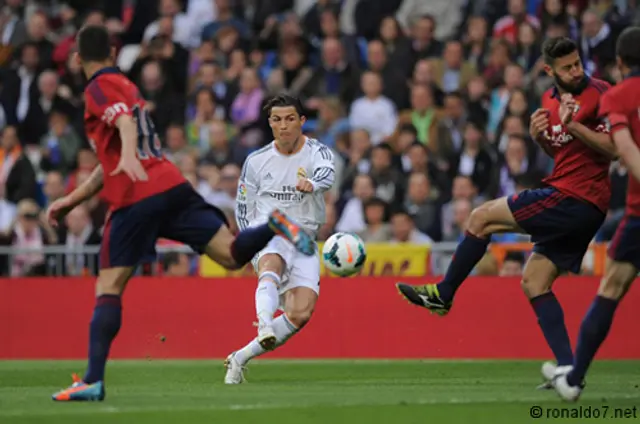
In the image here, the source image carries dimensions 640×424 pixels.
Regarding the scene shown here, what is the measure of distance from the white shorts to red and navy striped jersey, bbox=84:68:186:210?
2745 millimetres

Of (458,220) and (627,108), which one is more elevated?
(627,108)

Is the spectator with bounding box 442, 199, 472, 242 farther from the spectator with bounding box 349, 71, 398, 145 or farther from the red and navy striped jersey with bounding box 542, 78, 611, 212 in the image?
the red and navy striped jersey with bounding box 542, 78, 611, 212

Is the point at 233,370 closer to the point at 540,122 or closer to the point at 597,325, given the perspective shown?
the point at 540,122

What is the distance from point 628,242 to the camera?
374 inches

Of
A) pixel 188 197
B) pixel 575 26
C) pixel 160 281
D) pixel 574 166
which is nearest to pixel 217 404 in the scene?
pixel 188 197

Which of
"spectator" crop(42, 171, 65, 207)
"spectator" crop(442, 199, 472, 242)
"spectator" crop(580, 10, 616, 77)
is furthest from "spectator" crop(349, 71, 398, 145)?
"spectator" crop(42, 171, 65, 207)

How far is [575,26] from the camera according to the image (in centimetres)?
1981

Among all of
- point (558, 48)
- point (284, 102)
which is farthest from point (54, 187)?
point (558, 48)

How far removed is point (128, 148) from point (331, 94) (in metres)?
12.0

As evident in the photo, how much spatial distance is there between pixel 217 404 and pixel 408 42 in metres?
12.3

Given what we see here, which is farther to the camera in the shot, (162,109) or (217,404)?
(162,109)

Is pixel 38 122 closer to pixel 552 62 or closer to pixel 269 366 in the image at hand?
pixel 269 366

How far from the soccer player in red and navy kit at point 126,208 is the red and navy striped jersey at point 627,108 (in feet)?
7.11

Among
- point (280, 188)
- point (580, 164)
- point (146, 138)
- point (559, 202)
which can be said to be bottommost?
point (280, 188)
